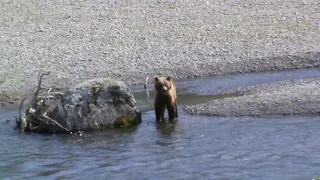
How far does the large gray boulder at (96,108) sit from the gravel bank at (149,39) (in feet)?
15.3

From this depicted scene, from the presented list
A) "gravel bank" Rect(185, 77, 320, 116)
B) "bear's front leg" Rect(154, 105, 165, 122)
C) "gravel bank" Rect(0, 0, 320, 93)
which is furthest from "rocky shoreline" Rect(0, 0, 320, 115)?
"bear's front leg" Rect(154, 105, 165, 122)

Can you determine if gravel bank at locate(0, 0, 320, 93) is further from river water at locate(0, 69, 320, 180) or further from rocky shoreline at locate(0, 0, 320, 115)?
river water at locate(0, 69, 320, 180)

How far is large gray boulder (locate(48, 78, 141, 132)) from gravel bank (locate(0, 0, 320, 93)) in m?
4.66

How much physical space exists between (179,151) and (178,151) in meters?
0.02

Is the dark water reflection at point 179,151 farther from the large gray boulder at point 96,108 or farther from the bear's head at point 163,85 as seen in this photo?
the bear's head at point 163,85

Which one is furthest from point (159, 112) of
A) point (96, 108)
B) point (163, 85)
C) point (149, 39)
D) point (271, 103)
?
point (149, 39)

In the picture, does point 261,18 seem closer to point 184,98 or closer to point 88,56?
point 88,56

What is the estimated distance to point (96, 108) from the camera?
14.1 metres

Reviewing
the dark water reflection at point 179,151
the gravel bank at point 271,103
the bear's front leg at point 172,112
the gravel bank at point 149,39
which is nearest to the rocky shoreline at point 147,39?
the gravel bank at point 149,39

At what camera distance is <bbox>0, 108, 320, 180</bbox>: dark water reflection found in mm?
10680

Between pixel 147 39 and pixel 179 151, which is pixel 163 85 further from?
pixel 147 39

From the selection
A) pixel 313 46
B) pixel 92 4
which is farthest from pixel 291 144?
pixel 92 4

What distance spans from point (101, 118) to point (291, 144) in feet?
12.5

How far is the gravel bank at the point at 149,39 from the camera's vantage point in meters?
19.5
